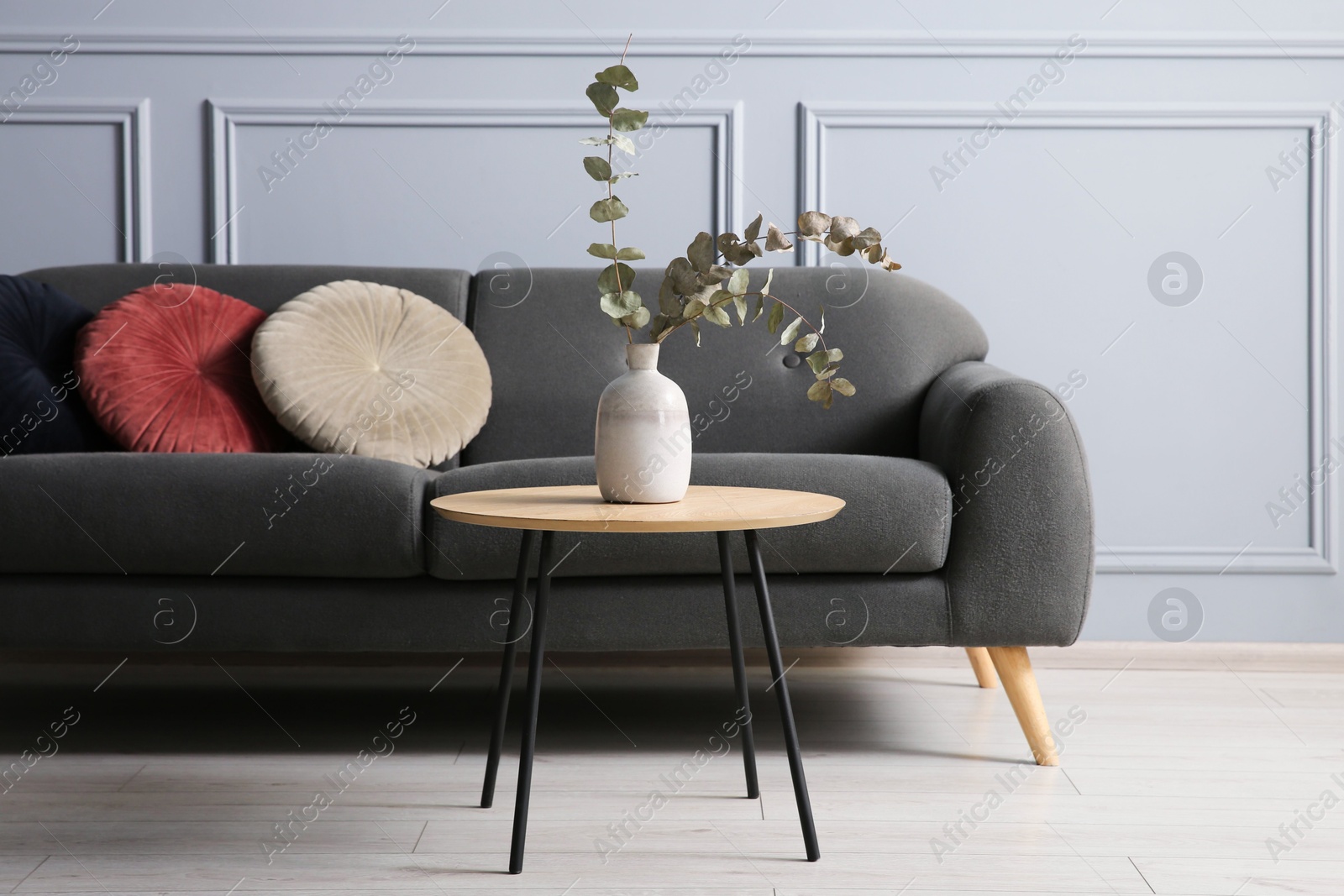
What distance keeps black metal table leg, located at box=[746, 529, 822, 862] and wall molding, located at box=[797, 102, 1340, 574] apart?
4.82 ft

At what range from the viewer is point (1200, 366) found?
2.53 metres

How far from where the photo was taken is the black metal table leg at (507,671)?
1.42m

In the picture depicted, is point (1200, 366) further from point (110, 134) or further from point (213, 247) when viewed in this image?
point (110, 134)

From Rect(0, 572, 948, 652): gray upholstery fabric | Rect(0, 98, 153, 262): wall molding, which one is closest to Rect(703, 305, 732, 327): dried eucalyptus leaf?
Rect(0, 572, 948, 652): gray upholstery fabric

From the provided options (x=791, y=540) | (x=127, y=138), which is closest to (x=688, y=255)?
(x=791, y=540)

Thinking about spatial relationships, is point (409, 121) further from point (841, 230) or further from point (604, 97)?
point (841, 230)

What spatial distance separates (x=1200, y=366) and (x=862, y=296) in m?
0.87

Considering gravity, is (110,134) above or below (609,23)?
below

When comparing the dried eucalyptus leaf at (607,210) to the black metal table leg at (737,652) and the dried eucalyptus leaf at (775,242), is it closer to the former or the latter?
the dried eucalyptus leaf at (775,242)

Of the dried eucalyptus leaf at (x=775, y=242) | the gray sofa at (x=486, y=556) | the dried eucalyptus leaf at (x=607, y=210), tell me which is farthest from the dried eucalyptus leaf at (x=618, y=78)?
the gray sofa at (x=486, y=556)

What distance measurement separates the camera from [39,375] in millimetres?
1971

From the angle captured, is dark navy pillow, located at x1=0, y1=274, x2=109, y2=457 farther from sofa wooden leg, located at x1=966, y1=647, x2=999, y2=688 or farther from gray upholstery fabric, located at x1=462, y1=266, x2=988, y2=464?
sofa wooden leg, located at x1=966, y1=647, x2=999, y2=688

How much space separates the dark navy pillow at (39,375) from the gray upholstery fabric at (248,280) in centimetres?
13

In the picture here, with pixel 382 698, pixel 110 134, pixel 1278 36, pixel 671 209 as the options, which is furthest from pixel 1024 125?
pixel 110 134
